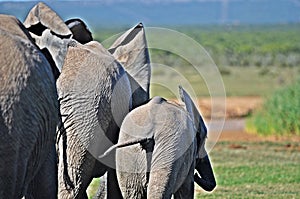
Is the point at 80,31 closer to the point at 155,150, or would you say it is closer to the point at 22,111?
the point at 155,150

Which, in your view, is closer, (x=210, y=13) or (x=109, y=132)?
(x=109, y=132)

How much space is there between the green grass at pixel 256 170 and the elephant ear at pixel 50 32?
12.2 ft

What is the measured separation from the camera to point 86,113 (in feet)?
24.5

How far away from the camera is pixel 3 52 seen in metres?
5.03

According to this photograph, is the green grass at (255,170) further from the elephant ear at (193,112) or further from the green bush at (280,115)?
the elephant ear at (193,112)

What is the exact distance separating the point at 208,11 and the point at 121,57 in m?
156

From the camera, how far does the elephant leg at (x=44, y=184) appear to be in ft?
21.6

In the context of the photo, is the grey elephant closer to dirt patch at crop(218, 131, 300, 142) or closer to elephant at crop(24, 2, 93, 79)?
elephant at crop(24, 2, 93, 79)

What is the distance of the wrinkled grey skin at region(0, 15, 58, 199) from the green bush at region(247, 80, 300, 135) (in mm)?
16500

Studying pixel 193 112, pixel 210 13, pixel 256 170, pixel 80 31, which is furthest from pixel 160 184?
pixel 210 13

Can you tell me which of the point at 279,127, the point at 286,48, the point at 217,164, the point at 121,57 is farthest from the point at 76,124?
the point at 286,48

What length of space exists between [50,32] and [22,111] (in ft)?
10.1

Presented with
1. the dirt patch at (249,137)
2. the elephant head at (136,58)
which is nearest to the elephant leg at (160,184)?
the elephant head at (136,58)

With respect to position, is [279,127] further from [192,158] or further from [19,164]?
[19,164]
